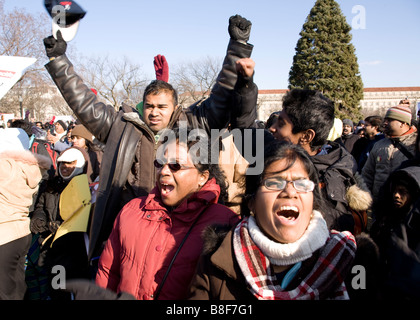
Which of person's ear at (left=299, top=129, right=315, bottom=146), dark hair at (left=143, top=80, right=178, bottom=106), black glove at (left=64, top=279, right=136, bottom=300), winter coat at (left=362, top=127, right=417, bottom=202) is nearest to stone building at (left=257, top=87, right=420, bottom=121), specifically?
winter coat at (left=362, top=127, right=417, bottom=202)

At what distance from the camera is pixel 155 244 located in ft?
6.08

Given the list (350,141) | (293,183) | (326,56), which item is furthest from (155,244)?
(326,56)

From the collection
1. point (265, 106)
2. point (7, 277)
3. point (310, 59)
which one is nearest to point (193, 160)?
point (7, 277)

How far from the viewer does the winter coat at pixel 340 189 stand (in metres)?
2.10

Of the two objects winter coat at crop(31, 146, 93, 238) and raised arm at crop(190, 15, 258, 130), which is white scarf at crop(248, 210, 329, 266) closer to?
raised arm at crop(190, 15, 258, 130)

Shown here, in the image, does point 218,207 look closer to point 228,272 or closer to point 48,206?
point 228,272

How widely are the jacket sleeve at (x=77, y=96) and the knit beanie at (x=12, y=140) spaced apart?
1.20 metres

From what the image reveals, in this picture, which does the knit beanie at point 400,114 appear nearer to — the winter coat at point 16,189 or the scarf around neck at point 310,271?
the scarf around neck at point 310,271

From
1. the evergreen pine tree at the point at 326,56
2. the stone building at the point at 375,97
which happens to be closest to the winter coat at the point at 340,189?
the evergreen pine tree at the point at 326,56

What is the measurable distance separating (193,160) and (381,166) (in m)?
3.64

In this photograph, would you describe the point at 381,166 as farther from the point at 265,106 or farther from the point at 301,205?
the point at 265,106

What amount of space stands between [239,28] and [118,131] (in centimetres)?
118

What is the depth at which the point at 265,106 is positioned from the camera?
250 feet

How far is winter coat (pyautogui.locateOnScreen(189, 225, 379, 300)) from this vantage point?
4.79ft
